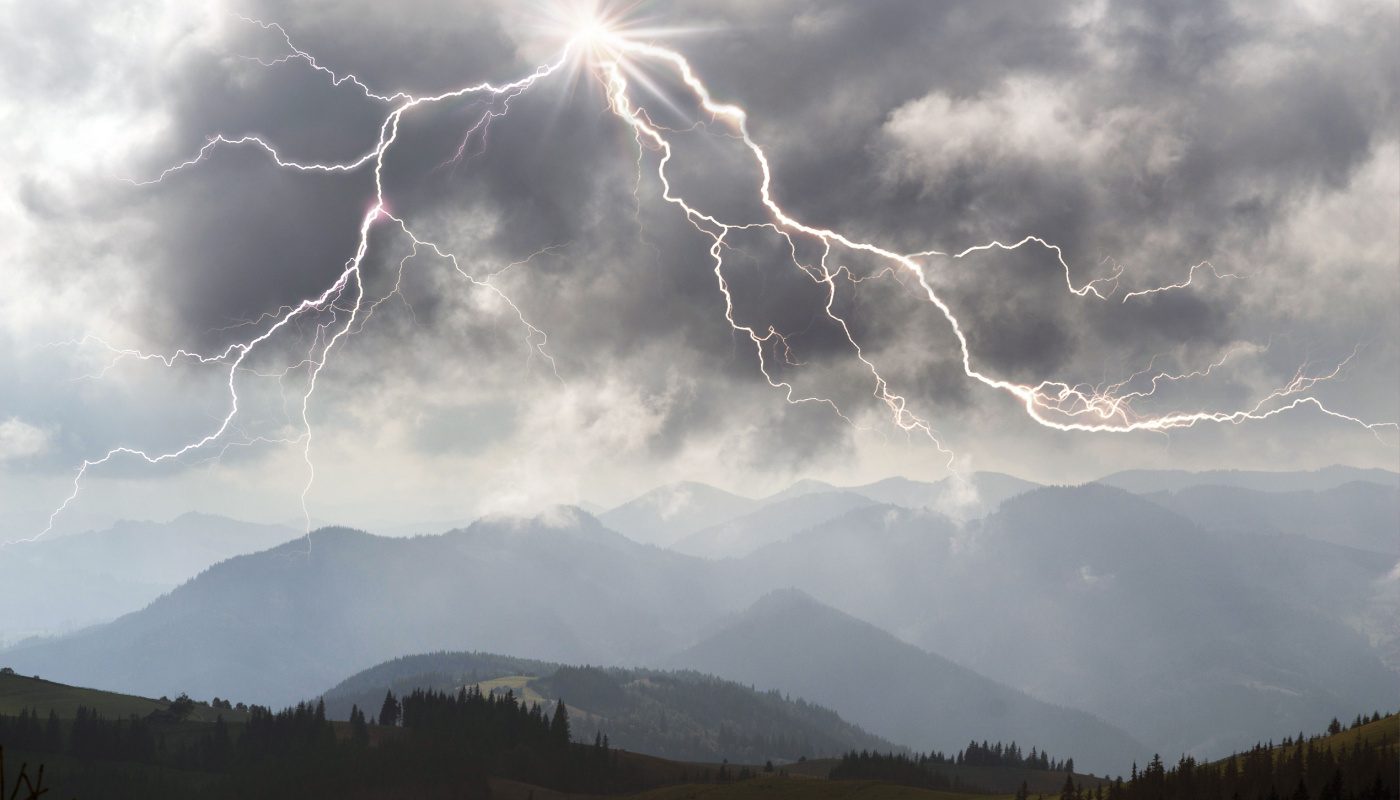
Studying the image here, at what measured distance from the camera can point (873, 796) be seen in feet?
501

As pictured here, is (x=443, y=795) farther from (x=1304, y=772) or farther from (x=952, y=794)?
(x=1304, y=772)

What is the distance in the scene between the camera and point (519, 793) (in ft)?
610

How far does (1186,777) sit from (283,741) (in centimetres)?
15782

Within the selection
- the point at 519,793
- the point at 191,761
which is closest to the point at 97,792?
the point at 191,761

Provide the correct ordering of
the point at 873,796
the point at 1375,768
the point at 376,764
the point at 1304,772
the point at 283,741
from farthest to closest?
1. the point at 283,741
2. the point at 376,764
3. the point at 873,796
4. the point at 1304,772
5. the point at 1375,768

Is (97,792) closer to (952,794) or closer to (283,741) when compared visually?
(283,741)

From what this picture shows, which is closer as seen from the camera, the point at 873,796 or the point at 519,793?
the point at 873,796

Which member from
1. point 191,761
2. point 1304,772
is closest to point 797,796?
point 1304,772

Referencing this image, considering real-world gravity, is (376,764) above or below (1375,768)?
below

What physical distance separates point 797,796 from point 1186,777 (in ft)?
199

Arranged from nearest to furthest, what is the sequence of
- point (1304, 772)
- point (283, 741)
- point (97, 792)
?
point (1304, 772) < point (97, 792) < point (283, 741)

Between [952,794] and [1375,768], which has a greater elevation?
[1375,768]

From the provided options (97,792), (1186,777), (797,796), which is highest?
(1186,777)

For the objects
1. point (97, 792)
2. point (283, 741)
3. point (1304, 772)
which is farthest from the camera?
point (283, 741)
